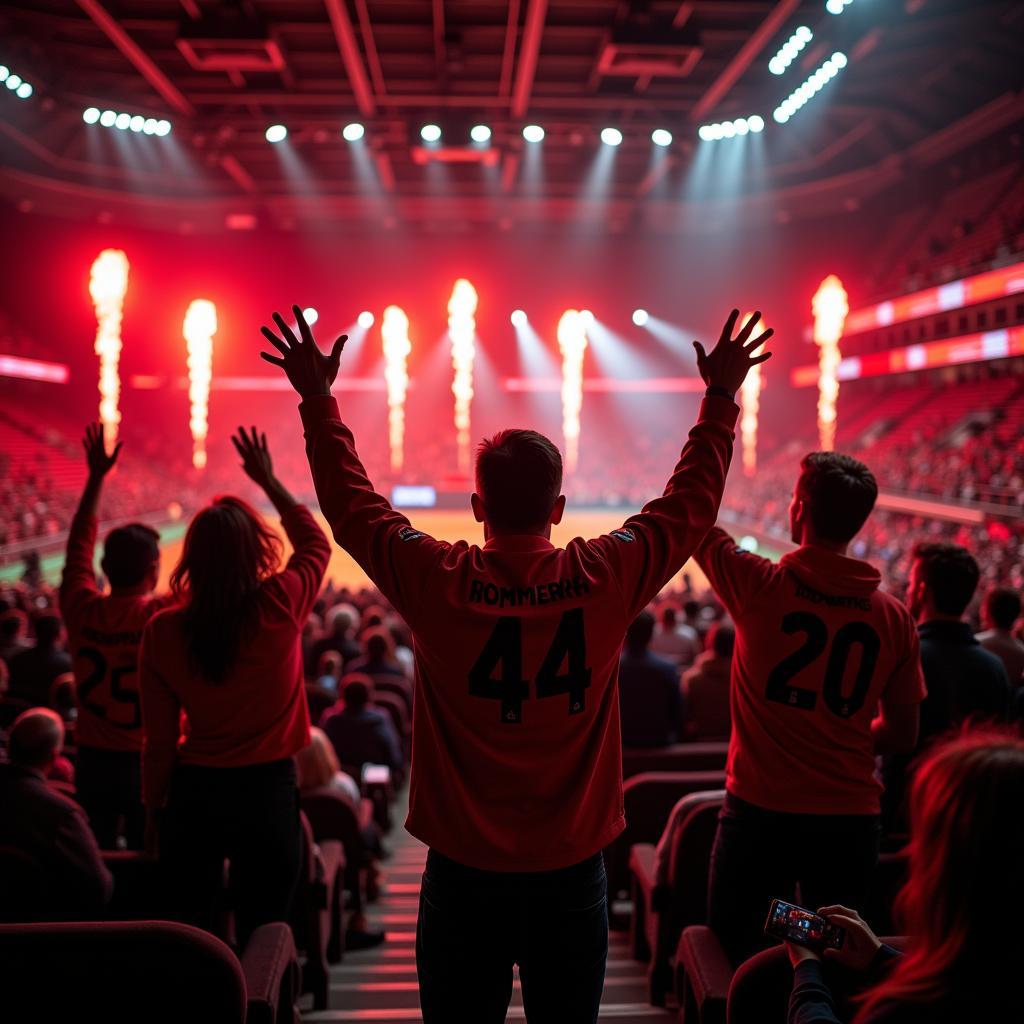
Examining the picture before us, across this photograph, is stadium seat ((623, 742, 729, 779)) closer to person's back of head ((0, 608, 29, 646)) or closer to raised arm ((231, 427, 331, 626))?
raised arm ((231, 427, 331, 626))

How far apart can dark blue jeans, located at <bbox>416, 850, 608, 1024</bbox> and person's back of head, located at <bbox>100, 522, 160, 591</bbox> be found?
2026mm

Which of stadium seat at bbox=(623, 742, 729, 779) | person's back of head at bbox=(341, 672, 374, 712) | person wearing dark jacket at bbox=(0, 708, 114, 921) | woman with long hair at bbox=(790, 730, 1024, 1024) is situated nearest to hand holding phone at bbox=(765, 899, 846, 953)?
woman with long hair at bbox=(790, 730, 1024, 1024)

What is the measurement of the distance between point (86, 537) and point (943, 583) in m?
3.25

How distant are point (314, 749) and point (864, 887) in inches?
104

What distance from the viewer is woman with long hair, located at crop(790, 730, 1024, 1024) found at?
50.1 inches

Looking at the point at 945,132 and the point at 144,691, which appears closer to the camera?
the point at 144,691

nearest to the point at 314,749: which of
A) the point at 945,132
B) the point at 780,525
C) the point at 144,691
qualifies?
the point at 144,691

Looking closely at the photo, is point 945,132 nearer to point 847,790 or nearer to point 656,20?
point 656,20

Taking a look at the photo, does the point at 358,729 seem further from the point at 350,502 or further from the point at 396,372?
the point at 396,372

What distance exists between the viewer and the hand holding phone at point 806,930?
166 cm

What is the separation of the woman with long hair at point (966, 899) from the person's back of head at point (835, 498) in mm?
1321

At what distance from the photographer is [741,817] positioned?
2.57m

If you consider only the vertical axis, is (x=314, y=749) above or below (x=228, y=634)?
below

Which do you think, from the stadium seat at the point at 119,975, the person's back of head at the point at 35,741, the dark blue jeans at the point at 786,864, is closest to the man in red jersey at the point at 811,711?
the dark blue jeans at the point at 786,864
